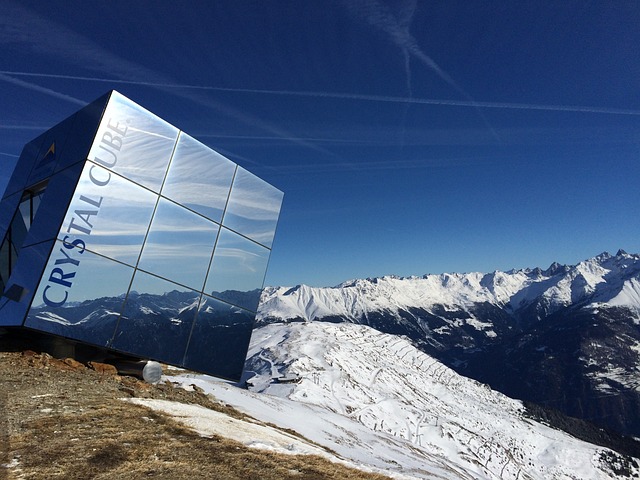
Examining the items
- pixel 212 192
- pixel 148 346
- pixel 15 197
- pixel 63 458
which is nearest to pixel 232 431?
pixel 148 346

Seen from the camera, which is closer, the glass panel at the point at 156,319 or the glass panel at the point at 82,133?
the glass panel at the point at 82,133

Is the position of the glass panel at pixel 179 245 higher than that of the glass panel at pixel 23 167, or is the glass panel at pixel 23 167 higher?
the glass panel at pixel 23 167

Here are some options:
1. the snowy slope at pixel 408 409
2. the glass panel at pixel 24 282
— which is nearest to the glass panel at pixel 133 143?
the glass panel at pixel 24 282

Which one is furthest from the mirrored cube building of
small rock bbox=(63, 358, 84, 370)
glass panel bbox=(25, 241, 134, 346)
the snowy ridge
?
the snowy ridge

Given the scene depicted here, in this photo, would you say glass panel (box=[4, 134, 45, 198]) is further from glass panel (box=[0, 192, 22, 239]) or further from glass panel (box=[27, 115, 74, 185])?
glass panel (box=[27, 115, 74, 185])

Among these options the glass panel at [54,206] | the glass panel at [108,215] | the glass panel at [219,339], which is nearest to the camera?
the glass panel at [54,206]

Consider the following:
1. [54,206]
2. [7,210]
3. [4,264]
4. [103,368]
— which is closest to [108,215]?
[54,206]

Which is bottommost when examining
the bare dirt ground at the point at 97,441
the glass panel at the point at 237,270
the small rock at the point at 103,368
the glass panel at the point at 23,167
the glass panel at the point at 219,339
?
the bare dirt ground at the point at 97,441

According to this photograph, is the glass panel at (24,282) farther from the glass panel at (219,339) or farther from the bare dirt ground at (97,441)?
the glass panel at (219,339)
